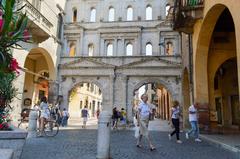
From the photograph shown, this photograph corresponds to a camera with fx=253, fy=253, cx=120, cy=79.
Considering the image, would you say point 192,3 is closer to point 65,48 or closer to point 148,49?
point 148,49

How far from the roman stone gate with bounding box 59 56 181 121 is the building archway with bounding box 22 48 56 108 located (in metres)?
1.55

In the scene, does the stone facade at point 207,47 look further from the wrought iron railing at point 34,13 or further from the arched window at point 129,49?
the arched window at point 129,49

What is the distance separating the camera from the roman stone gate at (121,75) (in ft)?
83.3

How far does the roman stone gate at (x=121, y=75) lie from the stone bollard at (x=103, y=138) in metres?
18.5

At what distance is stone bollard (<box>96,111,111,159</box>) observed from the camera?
22.1 feet

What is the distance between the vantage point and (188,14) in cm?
1366

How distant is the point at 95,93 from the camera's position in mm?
49062

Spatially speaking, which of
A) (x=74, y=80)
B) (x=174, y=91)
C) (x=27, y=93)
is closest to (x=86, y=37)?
(x=74, y=80)

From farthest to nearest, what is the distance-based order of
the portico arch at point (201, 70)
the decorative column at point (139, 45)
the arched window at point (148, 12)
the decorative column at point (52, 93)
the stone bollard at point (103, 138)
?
the arched window at point (148, 12) → the decorative column at point (139, 45) → the decorative column at point (52, 93) → the portico arch at point (201, 70) → the stone bollard at point (103, 138)

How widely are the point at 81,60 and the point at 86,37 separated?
3179 millimetres

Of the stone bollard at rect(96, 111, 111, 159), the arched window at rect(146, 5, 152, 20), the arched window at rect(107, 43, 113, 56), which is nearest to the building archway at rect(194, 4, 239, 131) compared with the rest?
the stone bollard at rect(96, 111, 111, 159)

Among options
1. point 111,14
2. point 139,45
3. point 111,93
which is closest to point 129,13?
point 111,14

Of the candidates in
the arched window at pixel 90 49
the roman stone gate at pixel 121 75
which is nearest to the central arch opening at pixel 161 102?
the roman stone gate at pixel 121 75

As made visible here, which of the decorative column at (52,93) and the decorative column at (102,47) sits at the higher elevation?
the decorative column at (102,47)
